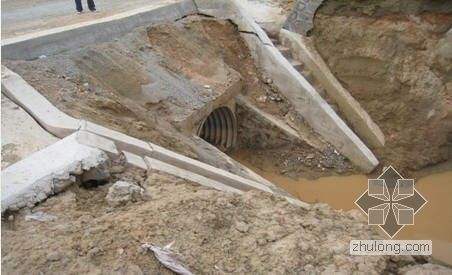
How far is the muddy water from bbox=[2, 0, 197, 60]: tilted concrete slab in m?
3.52

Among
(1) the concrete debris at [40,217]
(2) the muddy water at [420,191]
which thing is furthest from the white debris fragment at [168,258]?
(2) the muddy water at [420,191]

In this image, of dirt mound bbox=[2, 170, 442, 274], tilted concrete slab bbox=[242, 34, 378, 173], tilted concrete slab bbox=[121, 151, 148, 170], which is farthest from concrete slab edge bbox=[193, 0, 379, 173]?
tilted concrete slab bbox=[121, 151, 148, 170]

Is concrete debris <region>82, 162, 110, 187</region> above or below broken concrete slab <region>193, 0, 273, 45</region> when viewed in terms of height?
below

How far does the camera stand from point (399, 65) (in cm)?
837

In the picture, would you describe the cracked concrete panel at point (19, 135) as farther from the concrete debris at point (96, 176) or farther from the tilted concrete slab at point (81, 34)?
the tilted concrete slab at point (81, 34)

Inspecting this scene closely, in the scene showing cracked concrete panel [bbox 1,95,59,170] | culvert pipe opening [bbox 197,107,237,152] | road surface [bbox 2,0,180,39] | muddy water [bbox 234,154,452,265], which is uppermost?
road surface [bbox 2,0,180,39]

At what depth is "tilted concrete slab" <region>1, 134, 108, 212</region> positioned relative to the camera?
3.72 meters

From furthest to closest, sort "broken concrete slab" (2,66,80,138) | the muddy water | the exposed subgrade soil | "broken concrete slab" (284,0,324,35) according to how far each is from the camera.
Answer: "broken concrete slab" (284,0,324,35) → the muddy water → the exposed subgrade soil → "broken concrete slab" (2,66,80,138)

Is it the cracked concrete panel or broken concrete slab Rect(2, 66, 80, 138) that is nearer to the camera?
the cracked concrete panel

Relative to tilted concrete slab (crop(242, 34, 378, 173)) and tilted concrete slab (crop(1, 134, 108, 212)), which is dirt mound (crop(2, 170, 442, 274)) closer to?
tilted concrete slab (crop(1, 134, 108, 212))

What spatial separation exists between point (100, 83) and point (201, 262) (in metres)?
4.10

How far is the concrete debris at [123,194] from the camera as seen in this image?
3.96 meters

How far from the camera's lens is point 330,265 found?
3502mm

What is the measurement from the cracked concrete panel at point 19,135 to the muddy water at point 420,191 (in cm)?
488
